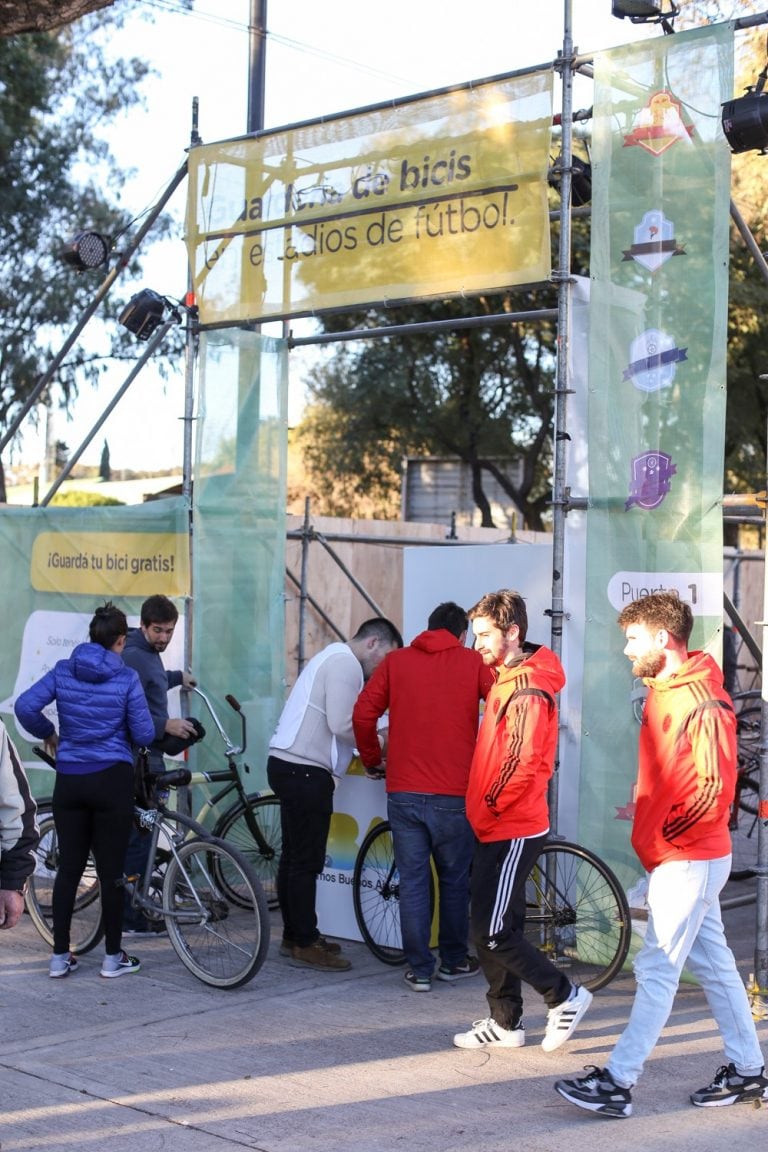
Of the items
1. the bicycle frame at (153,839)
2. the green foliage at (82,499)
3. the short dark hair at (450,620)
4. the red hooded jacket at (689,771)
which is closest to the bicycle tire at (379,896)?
the bicycle frame at (153,839)

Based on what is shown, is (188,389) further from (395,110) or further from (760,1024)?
(760,1024)

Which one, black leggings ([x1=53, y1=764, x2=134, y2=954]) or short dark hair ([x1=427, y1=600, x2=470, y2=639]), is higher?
short dark hair ([x1=427, y1=600, x2=470, y2=639])

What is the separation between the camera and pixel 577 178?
23.0 feet

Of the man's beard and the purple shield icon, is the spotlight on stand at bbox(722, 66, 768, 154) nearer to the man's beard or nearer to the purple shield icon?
the purple shield icon

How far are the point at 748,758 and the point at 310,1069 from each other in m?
4.92

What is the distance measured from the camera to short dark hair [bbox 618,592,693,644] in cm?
484

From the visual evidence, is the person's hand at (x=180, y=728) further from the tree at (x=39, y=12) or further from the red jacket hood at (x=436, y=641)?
the tree at (x=39, y=12)

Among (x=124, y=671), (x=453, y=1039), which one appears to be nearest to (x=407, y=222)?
(x=124, y=671)

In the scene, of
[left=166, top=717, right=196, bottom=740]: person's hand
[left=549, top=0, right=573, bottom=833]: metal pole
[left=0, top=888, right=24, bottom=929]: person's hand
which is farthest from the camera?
[left=166, top=717, right=196, bottom=740]: person's hand

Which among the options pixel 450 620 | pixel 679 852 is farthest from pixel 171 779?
pixel 679 852

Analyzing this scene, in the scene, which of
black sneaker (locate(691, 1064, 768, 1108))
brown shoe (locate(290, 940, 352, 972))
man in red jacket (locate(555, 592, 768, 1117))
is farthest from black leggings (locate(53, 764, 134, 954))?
black sneaker (locate(691, 1064, 768, 1108))

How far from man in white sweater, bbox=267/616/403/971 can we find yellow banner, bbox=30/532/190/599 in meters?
1.71

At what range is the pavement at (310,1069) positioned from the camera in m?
4.65

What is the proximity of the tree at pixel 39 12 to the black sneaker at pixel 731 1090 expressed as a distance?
365 inches
